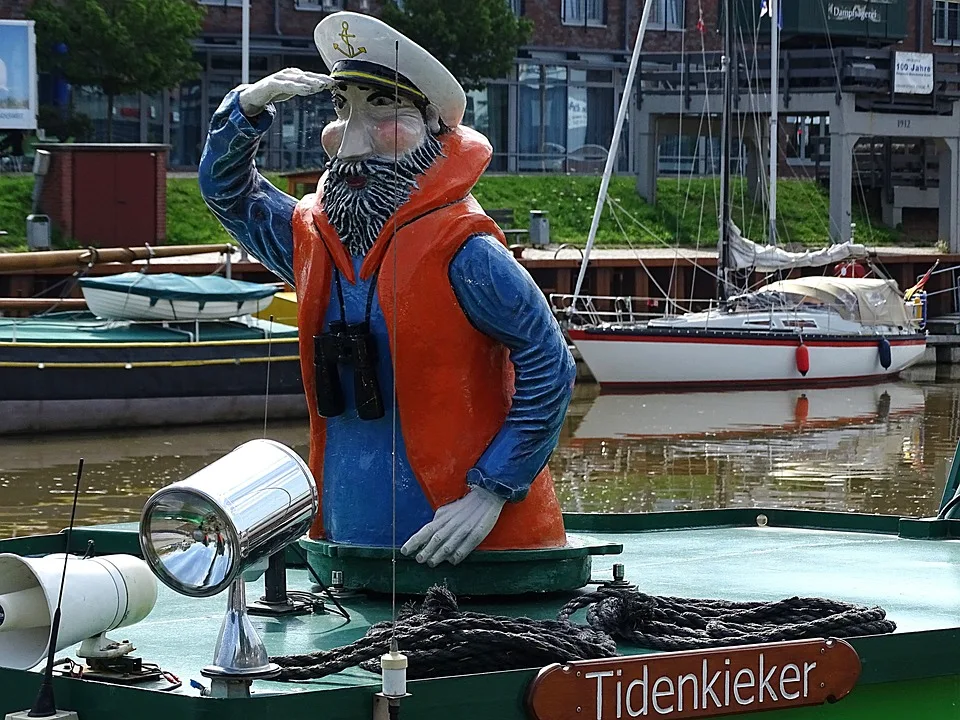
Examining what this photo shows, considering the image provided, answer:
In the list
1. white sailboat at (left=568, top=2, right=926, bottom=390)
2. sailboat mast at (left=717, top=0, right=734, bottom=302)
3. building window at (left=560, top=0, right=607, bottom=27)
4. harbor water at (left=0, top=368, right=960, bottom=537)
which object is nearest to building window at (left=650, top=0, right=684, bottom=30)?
building window at (left=560, top=0, right=607, bottom=27)

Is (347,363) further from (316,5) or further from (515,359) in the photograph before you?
(316,5)

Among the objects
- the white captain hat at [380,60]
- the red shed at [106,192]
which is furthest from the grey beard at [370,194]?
the red shed at [106,192]

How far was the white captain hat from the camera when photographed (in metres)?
6.03

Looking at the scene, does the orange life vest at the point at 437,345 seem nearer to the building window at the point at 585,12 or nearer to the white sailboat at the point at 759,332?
the white sailboat at the point at 759,332

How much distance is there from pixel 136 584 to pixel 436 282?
1.44 m

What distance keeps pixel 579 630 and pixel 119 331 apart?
20966mm

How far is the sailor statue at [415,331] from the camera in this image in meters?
5.98

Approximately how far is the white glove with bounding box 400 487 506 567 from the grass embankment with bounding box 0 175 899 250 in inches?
1263

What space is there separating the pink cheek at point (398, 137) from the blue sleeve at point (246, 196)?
0.44 m

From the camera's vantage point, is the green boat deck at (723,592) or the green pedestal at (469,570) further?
the green pedestal at (469,570)

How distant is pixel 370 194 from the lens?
19.9 ft

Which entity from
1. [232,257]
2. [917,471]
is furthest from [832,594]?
[232,257]

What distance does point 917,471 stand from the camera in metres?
22.1

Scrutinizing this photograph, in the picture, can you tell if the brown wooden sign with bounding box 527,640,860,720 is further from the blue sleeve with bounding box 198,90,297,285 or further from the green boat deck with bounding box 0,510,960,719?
the blue sleeve with bounding box 198,90,297,285
